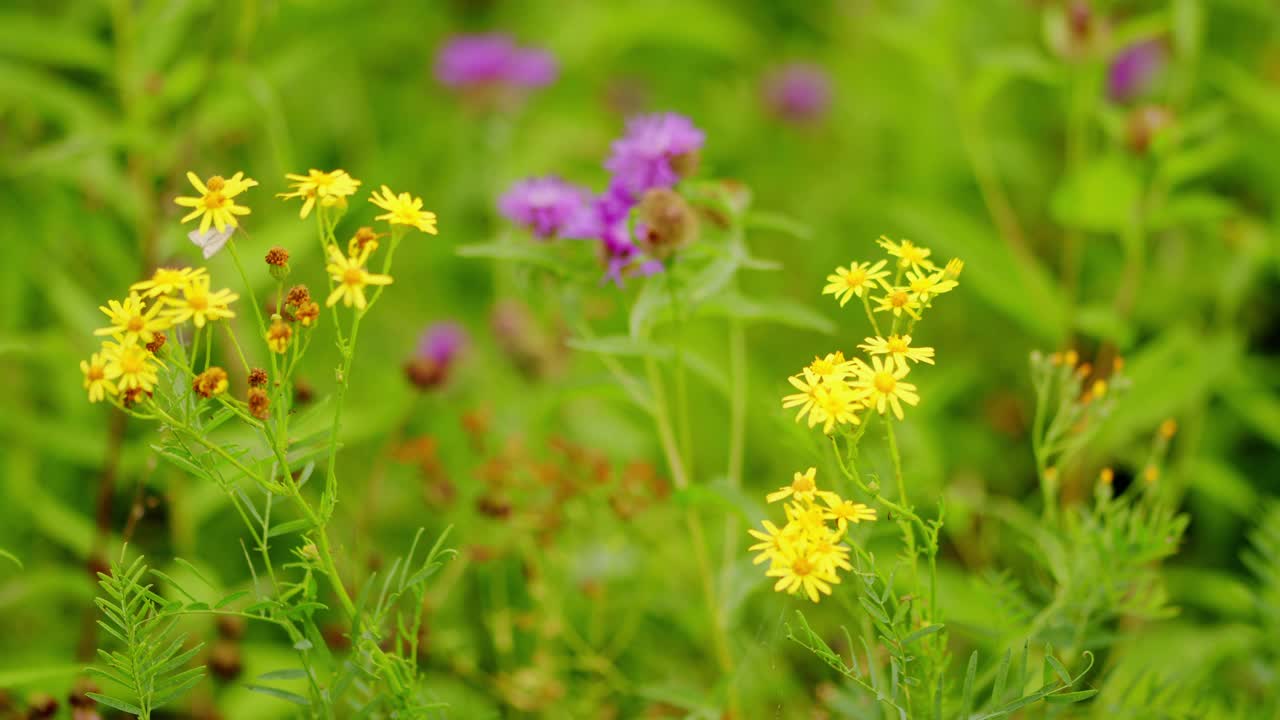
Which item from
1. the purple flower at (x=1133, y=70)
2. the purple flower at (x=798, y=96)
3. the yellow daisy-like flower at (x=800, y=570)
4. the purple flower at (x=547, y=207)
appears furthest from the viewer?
the purple flower at (x=798, y=96)

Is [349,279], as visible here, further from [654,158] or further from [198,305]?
[654,158]

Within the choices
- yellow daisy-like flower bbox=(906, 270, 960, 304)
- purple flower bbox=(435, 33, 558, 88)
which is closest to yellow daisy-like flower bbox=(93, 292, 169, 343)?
yellow daisy-like flower bbox=(906, 270, 960, 304)

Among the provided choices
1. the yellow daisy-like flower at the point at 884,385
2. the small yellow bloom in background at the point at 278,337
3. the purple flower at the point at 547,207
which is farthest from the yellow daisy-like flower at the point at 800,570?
the purple flower at the point at 547,207

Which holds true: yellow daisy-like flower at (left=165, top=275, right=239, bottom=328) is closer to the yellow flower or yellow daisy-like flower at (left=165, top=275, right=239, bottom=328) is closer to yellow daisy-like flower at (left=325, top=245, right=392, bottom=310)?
yellow daisy-like flower at (left=325, top=245, right=392, bottom=310)

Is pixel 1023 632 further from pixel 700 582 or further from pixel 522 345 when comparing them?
pixel 522 345

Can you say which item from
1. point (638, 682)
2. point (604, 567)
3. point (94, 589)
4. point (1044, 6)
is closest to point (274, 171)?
point (94, 589)

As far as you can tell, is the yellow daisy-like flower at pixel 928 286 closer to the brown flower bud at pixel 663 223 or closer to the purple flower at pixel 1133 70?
the brown flower bud at pixel 663 223
